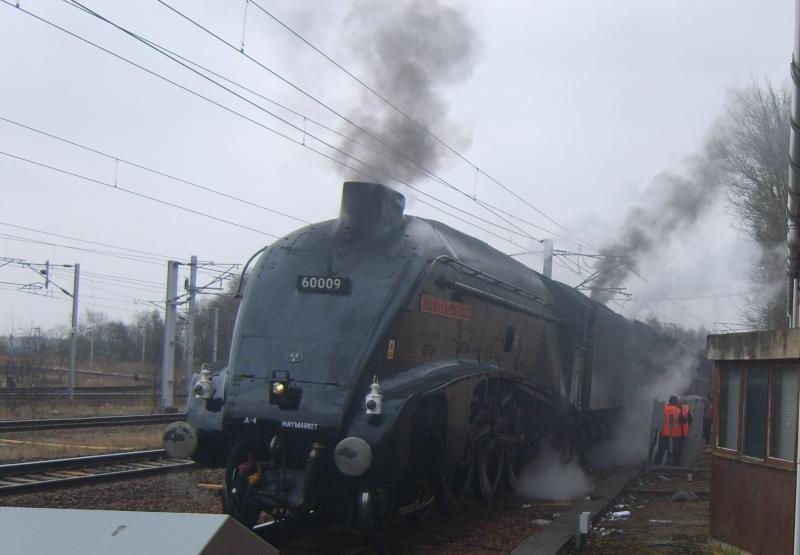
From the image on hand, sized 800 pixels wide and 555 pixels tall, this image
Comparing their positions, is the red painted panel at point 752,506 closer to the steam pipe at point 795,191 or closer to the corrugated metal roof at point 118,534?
the steam pipe at point 795,191

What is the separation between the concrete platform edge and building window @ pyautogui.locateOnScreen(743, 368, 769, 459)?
235 cm

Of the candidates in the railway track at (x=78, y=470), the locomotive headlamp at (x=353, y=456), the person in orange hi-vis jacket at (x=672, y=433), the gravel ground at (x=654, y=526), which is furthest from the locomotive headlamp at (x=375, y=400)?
the person in orange hi-vis jacket at (x=672, y=433)

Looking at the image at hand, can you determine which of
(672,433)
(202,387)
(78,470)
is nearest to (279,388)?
(202,387)

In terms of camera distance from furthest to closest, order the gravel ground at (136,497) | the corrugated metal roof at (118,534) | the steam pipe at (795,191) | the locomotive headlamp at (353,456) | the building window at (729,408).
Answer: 1. the gravel ground at (136,497)
2. the building window at (729,408)
3. the locomotive headlamp at (353,456)
4. the steam pipe at (795,191)
5. the corrugated metal roof at (118,534)

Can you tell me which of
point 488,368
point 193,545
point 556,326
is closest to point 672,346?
point 556,326

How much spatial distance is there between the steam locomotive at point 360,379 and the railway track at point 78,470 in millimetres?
3676

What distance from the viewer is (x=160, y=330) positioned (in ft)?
212

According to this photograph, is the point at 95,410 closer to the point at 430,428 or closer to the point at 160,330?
the point at 430,428

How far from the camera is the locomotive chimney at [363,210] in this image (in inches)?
396

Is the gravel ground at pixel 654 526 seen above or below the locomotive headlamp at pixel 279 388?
below

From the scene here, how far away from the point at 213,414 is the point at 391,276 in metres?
2.49

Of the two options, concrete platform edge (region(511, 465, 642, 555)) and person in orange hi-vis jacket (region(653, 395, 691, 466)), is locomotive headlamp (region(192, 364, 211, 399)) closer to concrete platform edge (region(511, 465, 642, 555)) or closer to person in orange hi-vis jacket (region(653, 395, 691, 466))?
concrete platform edge (region(511, 465, 642, 555))

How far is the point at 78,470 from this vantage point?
556 inches

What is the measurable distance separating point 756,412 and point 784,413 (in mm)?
601
